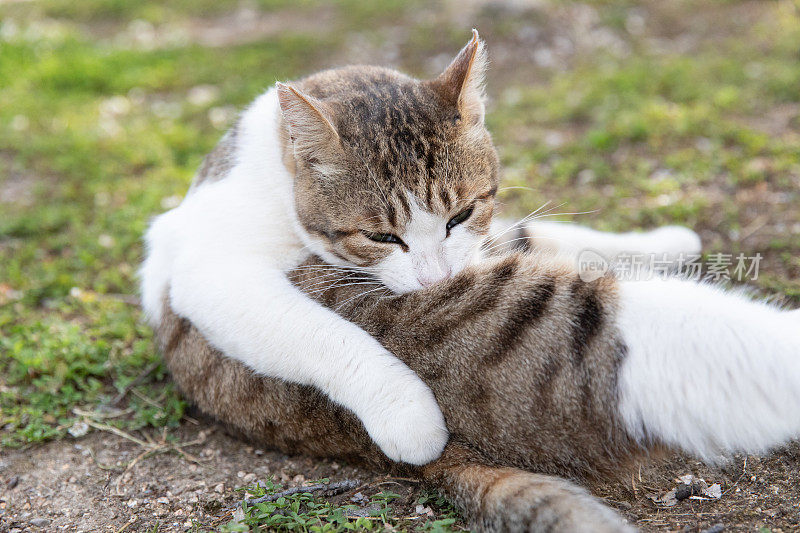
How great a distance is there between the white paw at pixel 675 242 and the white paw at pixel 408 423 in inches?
74.6

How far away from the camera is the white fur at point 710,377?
2.20 metres

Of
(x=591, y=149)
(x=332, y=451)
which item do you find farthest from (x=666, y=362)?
(x=591, y=149)

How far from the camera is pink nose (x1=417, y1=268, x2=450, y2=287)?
2.76m

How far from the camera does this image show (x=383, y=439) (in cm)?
249

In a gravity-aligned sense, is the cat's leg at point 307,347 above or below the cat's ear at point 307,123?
below

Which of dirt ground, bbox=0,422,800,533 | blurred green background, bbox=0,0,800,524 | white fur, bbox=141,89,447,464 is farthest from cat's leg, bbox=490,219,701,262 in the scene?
dirt ground, bbox=0,422,800,533

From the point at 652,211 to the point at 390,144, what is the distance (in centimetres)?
229

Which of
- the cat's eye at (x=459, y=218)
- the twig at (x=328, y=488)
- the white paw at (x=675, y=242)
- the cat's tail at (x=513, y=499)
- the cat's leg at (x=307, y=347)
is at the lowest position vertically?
the twig at (x=328, y=488)

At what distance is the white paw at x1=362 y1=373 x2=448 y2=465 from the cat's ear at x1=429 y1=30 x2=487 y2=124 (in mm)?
1276

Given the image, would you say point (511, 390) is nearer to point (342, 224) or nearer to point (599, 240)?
point (342, 224)

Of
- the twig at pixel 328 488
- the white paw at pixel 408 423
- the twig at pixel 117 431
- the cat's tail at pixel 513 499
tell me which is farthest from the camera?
the twig at pixel 117 431

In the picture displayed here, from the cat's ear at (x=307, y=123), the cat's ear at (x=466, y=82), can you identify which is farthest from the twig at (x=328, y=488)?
the cat's ear at (x=466, y=82)

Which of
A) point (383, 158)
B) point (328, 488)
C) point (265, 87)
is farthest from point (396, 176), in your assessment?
point (265, 87)

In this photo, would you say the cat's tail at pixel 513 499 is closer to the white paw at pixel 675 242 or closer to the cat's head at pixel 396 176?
the cat's head at pixel 396 176
